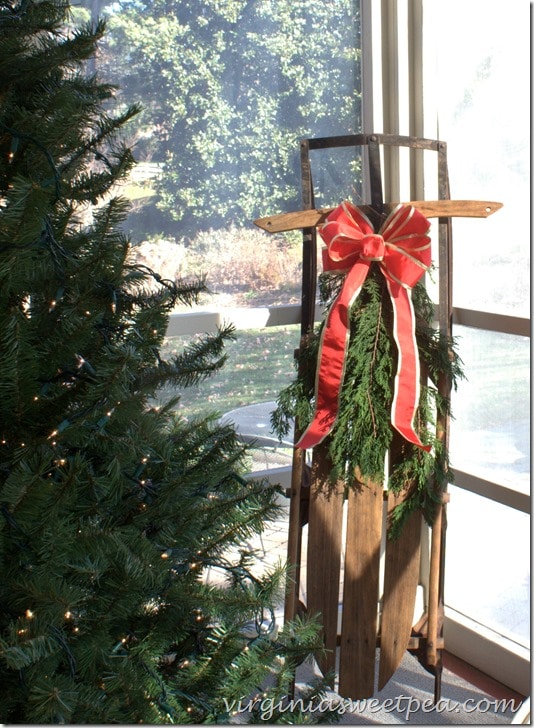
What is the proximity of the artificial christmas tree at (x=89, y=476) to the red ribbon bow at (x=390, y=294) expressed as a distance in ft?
2.44

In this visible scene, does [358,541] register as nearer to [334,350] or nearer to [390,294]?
[334,350]

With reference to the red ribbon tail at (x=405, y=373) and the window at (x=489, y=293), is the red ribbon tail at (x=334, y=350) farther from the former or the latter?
the window at (x=489, y=293)

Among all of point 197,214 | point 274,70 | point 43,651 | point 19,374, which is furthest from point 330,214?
point 43,651

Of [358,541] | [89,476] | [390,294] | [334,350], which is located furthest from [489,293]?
[89,476]

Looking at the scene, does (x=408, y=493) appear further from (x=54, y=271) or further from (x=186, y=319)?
(x=54, y=271)

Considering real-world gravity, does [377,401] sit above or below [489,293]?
below

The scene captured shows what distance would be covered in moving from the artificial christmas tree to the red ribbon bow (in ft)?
2.44

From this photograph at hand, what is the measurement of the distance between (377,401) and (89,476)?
111 cm

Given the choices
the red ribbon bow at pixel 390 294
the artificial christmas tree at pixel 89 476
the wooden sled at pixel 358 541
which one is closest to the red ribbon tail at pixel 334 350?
the red ribbon bow at pixel 390 294

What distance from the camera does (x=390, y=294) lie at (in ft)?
5.81

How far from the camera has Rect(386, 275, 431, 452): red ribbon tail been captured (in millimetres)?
1739

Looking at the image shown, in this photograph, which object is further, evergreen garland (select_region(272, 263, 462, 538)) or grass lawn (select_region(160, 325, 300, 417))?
grass lawn (select_region(160, 325, 300, 417))

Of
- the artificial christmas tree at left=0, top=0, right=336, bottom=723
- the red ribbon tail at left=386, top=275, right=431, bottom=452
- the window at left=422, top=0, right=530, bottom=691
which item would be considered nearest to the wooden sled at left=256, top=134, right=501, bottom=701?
the red ribbon tail at left=386, top=275, right=431, bottom=452

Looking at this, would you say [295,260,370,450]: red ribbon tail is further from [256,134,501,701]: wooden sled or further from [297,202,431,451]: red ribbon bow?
[256,134,501,701]: wooden sled
